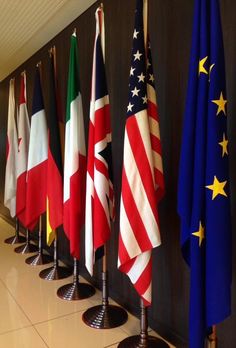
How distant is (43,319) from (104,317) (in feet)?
1.43

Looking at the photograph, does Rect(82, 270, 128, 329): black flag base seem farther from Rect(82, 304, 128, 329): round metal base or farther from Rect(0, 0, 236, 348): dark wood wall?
Rect(0, 0, 236, 348): dark wood wall

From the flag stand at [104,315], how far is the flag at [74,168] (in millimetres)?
282

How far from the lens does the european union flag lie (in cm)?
128

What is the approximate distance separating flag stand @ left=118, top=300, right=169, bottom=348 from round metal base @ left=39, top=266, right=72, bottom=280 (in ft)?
3.84

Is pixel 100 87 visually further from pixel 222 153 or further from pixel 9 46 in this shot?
pixel 9 46

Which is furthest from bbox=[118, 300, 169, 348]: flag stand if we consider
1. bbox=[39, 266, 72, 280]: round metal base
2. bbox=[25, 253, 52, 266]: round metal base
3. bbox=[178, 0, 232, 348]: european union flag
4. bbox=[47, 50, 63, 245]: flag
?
bbox=[25, 253, 52, 266]: round metal base

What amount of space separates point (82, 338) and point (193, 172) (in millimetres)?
1336

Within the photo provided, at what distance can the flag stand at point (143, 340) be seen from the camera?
1.85 meters

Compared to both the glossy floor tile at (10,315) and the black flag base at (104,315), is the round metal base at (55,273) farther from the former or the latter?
the black flag base at (104,315)

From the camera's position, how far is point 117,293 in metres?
2.50

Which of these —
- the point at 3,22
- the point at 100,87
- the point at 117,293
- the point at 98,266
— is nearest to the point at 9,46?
the point at 3,22

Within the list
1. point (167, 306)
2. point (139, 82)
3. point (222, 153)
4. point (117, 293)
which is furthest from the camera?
point (117, 293)

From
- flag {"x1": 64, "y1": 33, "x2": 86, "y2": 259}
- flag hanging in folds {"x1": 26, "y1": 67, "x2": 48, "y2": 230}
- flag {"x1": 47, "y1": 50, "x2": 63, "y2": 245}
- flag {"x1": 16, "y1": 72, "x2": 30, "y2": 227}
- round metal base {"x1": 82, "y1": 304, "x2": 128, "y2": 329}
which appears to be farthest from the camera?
flag {"x1": 16, "y1": 72, "x2": 30, "y2": 227}

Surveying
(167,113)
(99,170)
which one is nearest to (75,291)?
(99,170)
